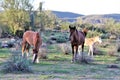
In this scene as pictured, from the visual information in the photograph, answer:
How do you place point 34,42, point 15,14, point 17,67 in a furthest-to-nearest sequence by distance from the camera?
1. point 15,14
2. point 34,42
3. point 17,67

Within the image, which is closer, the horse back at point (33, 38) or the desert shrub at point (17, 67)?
the desert shrub at point (17, 67)

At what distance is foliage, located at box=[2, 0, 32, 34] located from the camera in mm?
53125

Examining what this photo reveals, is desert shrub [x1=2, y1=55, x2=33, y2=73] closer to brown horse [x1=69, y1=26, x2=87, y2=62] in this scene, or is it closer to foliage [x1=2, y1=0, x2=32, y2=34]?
brown horse [x1=69, y1=26, x2=87, y2=62]

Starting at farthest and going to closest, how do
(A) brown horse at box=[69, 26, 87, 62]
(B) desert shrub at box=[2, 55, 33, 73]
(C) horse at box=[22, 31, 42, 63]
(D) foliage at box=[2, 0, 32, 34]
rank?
1. (D) foliage at box=[2, 0, 32, 34]
2. (A) brown horse at box=[69, 26, 87, 62]
3. (C) horse at box=[22, 31, 42, 63]
4. (B) desert shrub at box=[2, 55, 33, 73]

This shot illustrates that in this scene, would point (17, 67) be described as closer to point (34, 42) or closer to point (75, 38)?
point (34, 42)

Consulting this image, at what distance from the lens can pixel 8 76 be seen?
15.5 meters

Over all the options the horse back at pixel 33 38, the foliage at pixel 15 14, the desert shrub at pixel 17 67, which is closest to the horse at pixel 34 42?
the horse back at pixel 33 38

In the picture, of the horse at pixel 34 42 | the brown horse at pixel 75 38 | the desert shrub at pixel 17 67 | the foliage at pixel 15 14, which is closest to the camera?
the desert shrub at pixel 17 67

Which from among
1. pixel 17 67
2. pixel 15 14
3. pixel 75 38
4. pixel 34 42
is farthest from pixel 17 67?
pixel 15 14

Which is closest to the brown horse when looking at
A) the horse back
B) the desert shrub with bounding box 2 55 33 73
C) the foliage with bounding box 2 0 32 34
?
the horse back

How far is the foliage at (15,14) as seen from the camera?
174 feet

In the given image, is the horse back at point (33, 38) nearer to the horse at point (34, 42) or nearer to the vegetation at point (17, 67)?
the horse at point (34, 42)

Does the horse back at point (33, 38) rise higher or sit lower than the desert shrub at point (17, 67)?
higher

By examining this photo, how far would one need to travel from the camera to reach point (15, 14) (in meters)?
53.2
